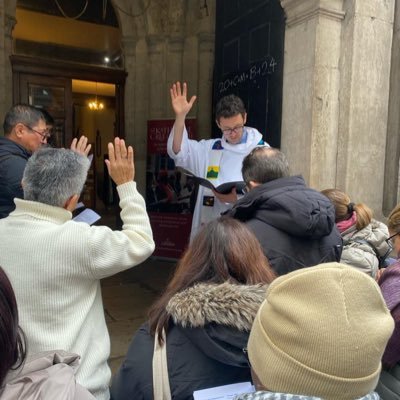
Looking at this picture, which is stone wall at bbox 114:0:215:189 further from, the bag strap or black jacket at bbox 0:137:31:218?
the bag strap

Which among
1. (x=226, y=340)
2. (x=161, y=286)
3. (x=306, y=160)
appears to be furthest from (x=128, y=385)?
(x=161, y=286)

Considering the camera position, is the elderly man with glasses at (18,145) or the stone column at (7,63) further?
the stone column at (7,63)

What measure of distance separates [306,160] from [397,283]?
2004 millimetres

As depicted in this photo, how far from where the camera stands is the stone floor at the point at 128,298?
3.88 m

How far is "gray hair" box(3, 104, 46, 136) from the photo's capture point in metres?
2.84

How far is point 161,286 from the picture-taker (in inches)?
219

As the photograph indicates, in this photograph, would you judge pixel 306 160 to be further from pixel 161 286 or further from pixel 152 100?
pixel 152 100

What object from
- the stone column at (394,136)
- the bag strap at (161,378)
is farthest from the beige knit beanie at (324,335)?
the stone column at (394,136)

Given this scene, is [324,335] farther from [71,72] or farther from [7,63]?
[71,72]

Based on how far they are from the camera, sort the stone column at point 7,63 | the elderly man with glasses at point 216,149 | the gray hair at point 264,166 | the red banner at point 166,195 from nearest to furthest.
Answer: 1. the gray hair at point 264,166
2. the elderly man with glasses at point 216,149
3. the stone column at point 7,63
4. the red banner at point 166,195

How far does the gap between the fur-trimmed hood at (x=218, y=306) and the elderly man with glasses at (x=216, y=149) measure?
1648 millimetres

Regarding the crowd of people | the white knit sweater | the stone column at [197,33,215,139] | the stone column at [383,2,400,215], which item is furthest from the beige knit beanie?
the stone column at [197,33,215,139]

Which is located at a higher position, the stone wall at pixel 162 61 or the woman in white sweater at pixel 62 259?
the stone wall at pixel 162 61

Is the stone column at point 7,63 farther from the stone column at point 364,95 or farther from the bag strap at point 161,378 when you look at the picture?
the bag strap at point 161,378
